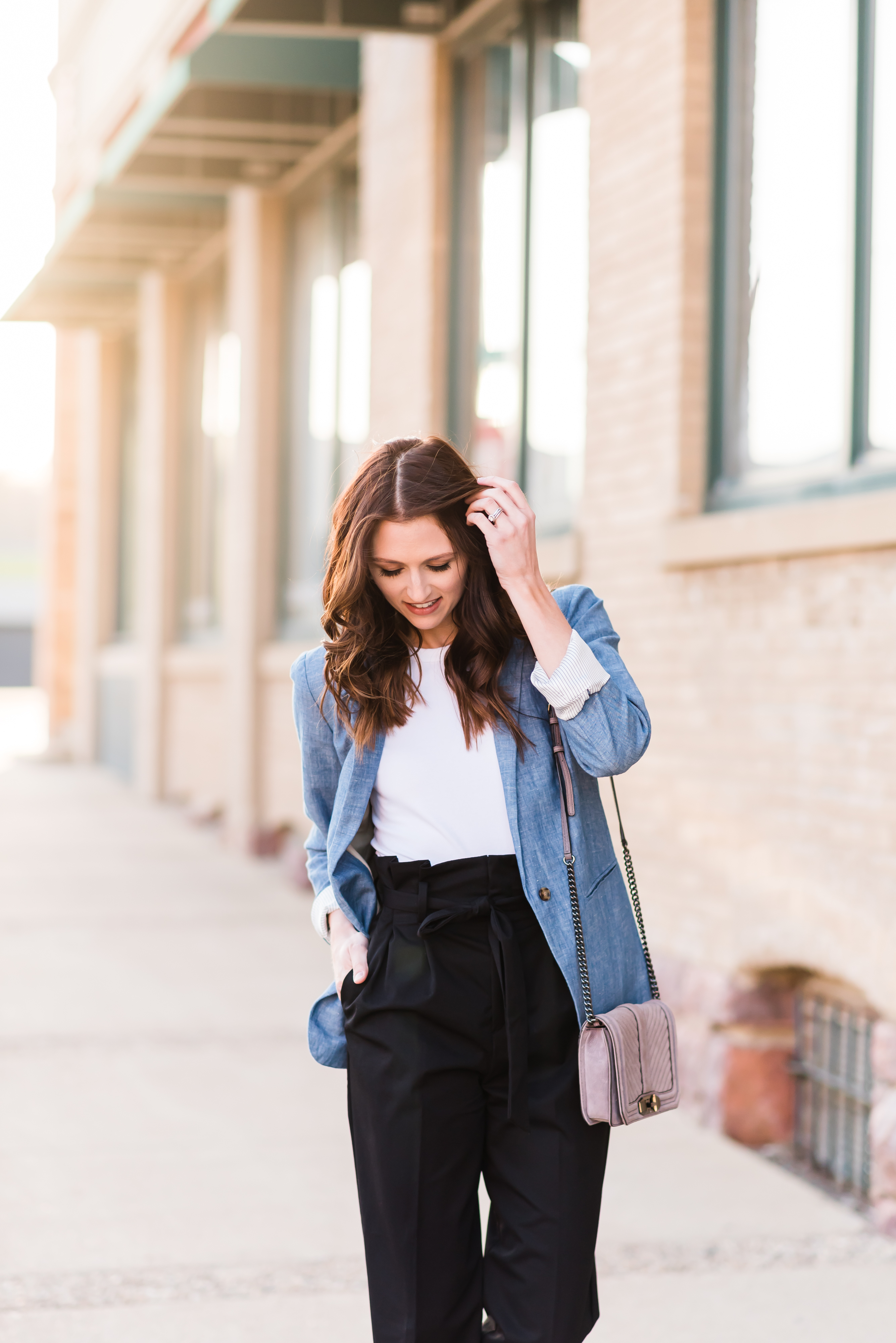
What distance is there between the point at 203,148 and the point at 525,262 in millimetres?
4577

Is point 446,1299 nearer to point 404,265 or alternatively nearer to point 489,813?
point 489,813

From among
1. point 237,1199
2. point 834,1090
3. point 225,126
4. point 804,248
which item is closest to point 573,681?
point 237,1199

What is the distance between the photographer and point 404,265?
9062 mm

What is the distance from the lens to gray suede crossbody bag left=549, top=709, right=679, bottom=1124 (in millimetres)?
2484

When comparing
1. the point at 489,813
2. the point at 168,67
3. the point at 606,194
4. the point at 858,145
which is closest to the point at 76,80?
the point at 168,67

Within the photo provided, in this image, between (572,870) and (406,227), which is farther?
(406,227)

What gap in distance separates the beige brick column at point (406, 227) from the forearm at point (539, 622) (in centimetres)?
601

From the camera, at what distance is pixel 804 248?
18.1 feet

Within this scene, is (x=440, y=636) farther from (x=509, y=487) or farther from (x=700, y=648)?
(x=700, y=648)

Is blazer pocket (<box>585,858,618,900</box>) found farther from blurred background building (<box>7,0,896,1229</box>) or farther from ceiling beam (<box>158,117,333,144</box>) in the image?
ceiling beam (<box>158,117,333,144</box>)

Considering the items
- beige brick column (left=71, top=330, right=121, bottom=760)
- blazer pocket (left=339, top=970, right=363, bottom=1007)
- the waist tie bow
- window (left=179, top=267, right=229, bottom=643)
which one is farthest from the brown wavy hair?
beige brick column (left=71, top=330, right=121, bottom=760)

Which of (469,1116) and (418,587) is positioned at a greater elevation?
(418,587)

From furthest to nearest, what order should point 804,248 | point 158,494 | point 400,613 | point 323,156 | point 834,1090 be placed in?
1. point 158,494
2. point 323,156
3. point 804,248
4. point 834,1090
5. point 400,613

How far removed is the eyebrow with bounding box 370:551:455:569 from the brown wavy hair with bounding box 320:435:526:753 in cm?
1
